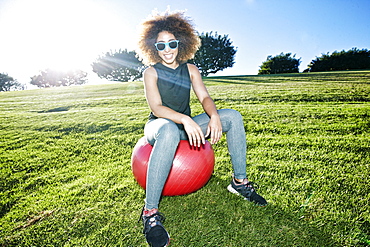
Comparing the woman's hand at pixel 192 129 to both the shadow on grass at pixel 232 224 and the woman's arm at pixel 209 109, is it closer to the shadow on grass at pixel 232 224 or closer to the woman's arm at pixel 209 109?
the woman's arm at pixel 209 109

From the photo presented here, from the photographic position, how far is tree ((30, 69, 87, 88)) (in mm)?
66562

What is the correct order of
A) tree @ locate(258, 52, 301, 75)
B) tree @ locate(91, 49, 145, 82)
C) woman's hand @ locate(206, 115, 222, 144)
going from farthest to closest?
tree @ locate(91, 49, 145, 82)
tree @ locate(258, 52, 301, 75)
woman's hand @ locate(206, 115, 222, 144)

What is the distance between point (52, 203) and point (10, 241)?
0.61 metres

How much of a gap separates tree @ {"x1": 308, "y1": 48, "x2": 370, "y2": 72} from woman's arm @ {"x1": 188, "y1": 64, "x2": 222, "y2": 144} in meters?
47.4

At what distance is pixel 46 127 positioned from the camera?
6812 millimetres

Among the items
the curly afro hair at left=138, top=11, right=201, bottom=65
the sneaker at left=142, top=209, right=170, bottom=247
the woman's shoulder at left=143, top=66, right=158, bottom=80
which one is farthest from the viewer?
the curly afro hair at left=138, top=11, right=201, bottom=65

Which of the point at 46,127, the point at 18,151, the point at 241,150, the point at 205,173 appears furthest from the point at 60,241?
the point at 46,127

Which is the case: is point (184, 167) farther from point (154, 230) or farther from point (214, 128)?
point (154, 230)

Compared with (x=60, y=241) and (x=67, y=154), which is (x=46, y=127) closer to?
(x=67, y=154)

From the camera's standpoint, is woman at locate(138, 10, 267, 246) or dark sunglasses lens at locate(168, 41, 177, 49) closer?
woman at locate(138, 10, 267, 246)

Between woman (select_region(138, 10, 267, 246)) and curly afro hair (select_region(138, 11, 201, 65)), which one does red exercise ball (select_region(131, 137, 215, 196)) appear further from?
curly afro hair (select_region(138, 11, 201, 65))

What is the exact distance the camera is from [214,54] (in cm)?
4994

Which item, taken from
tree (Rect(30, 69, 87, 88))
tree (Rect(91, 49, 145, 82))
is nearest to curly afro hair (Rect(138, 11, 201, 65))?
tree (Rect(91, 49, 145, 82))

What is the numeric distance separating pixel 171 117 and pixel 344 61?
4925 cm
